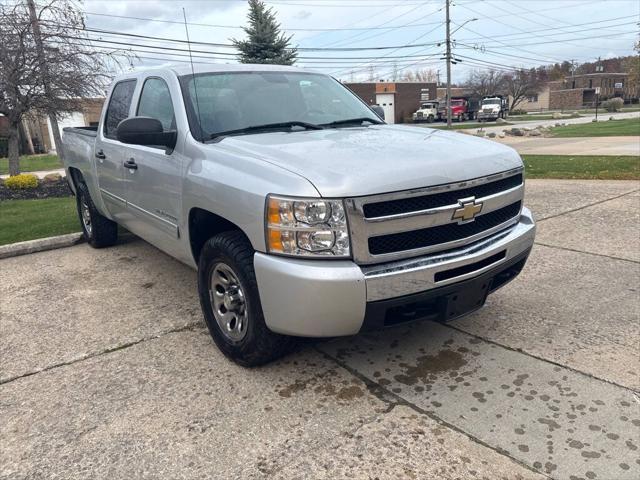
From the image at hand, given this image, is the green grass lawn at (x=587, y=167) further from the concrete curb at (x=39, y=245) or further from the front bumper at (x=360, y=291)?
the concrete curb at (x=39, y=245)

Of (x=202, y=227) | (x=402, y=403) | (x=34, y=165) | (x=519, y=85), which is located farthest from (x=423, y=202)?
(x=519, y=85)

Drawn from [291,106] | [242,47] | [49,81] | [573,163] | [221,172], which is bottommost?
[573,163]

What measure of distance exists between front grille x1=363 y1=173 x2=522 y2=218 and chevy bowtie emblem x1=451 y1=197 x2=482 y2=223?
4 centimetres

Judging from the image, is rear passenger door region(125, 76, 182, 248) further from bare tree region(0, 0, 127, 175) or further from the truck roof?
bare tree region(0, 0, 127, 175)

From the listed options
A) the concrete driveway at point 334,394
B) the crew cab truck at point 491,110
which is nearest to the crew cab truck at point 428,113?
the crew cab truck at point 491,110

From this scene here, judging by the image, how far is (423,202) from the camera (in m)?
2.74

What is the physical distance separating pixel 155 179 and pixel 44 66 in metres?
8.82

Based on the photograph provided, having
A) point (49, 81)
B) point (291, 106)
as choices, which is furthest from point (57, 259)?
point (49, 81)

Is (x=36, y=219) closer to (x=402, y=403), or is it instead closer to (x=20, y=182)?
(x=20, y=182)

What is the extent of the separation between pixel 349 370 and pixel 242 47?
2730 centimetres

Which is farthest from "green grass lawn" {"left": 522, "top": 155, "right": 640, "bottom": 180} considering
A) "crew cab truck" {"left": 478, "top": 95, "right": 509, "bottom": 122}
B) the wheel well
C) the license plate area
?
"crew cab truck" {"left": 478, "top": 95, "right": 509, "bottom": 122}

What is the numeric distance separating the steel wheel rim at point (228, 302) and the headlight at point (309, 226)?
1.78 feet

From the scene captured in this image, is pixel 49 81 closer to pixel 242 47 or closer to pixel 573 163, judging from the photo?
pixel 573 163

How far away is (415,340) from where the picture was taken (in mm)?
3527
